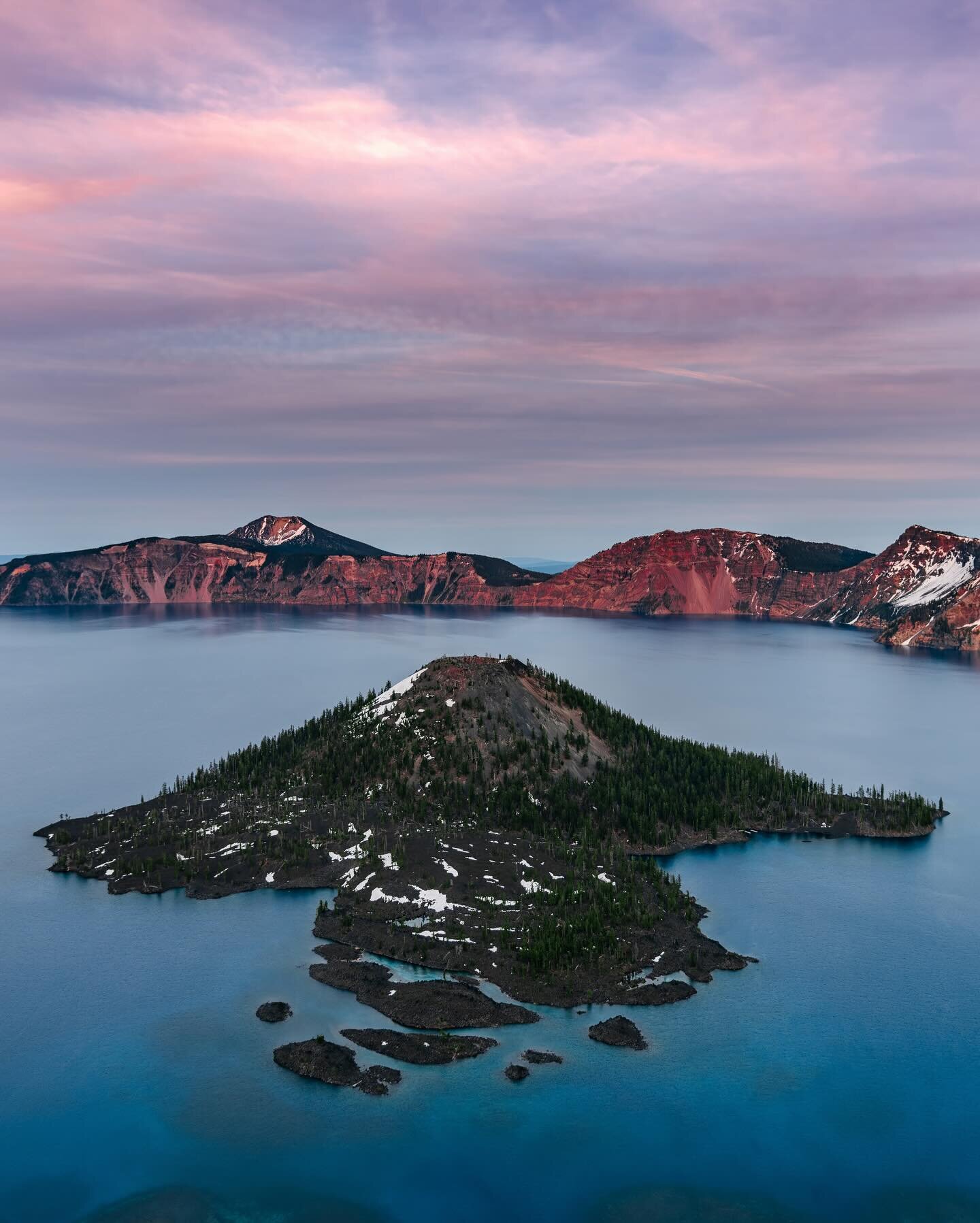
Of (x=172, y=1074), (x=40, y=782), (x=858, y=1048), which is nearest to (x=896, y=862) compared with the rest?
(x=858, y=1048)

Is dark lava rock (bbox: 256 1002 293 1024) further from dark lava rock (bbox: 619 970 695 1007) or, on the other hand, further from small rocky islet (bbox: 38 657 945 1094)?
dark lava rock (bbox: 619 970 695 1007)

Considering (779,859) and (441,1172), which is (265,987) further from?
(779,859)

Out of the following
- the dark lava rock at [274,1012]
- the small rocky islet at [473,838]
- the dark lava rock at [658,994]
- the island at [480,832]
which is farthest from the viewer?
the island at [480,832]

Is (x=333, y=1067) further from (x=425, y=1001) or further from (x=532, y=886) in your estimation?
(x=532, y=886)

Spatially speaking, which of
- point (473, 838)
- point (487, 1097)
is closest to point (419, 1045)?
point (487, 1097)

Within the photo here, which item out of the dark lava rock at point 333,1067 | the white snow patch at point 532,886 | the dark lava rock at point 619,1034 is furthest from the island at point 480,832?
the dark lava rock at point 619,1034

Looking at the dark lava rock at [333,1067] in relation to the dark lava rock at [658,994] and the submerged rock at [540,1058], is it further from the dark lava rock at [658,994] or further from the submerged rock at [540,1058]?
the dark lava rock at [658,994]

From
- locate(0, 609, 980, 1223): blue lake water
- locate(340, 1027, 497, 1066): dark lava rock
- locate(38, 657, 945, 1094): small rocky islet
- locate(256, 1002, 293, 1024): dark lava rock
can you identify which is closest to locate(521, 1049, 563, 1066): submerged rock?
locate(38, 657, 945, 1094): small rocky islet
